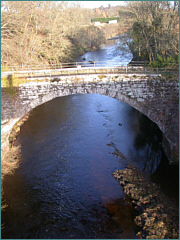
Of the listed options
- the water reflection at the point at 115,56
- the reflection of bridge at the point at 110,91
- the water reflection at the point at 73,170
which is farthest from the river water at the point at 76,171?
the water reflection at the point at 115,56

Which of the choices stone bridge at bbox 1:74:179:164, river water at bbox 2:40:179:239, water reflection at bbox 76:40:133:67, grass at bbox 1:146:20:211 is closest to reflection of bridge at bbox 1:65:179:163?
stone bridge at bbox 1:74:179:164

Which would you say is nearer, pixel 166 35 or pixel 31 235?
pixel 31 235

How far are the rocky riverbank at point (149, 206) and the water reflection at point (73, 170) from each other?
552 mm

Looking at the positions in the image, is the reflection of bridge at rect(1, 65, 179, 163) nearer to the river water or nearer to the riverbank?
the riverbank

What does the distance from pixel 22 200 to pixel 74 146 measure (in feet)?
21.1

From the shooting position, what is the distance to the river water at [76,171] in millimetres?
11242

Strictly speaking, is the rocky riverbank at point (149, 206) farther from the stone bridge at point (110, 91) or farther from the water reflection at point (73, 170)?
the stone bridge at point (110, 91)

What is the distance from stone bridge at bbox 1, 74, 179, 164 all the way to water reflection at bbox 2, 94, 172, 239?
14.4 feet

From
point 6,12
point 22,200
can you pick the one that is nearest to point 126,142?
point 22,200

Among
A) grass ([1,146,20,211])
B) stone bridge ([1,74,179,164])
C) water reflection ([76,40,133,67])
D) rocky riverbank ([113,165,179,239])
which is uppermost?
water reflection ([76,40,133,67])

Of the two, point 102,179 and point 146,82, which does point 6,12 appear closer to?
point 146,82

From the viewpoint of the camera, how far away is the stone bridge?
13.7 meters

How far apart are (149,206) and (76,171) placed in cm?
542

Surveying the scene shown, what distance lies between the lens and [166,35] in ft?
60.1
